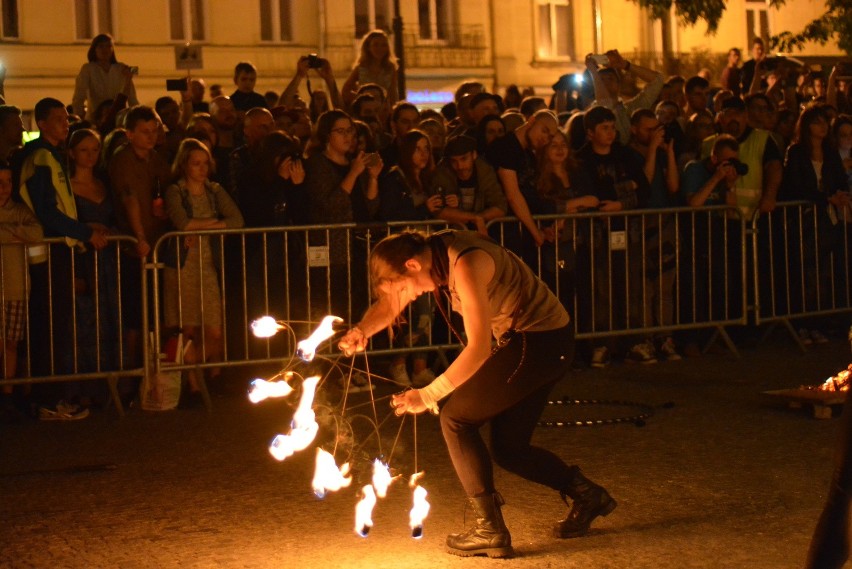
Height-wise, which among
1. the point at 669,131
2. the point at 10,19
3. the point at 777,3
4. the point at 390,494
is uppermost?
the point at 10,19

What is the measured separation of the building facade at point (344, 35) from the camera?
30.0 m

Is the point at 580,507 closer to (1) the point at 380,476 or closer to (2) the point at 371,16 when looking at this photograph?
(1) the point at 380,476

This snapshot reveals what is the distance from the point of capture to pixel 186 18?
1233 inches

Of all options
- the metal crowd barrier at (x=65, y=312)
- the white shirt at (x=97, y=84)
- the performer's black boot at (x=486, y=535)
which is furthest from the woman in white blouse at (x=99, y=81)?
the performer's black boot at (x=486, y=535)

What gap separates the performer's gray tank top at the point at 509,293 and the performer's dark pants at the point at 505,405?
2.4 inches

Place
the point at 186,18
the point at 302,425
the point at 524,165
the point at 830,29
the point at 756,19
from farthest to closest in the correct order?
the point at 756,19 → the point at 186,18 → the point at 830,29 → the point at 524,165 → the point at 302,425

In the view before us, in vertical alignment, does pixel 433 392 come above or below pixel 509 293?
below

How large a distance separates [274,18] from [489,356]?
88.2 ft

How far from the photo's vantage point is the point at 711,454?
8.63 metres

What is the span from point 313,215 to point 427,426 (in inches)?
86.6

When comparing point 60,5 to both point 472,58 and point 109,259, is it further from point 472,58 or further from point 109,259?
point 109,259

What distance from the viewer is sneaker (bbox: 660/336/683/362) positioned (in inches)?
491

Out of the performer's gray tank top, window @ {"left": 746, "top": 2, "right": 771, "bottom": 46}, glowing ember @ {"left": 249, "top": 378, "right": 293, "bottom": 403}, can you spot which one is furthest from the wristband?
window @ {"left": 746, "top": 2, "right": 771, "bottom": 46}

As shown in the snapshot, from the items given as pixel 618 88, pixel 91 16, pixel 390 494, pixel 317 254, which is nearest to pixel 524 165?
pixel 317 254
